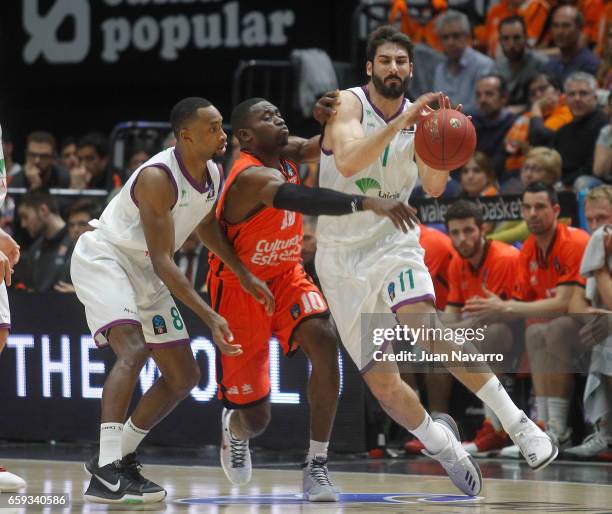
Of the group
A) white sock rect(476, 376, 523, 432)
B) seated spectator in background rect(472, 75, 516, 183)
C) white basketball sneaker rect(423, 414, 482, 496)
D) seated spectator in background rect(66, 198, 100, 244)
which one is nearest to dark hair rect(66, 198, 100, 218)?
seated spectator in background rect(66, 198, 100, 244)

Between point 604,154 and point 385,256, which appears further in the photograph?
point 604,154

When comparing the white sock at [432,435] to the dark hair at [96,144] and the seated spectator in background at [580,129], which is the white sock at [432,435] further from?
the dark hair at [96,144]

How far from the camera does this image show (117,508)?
5660 mm

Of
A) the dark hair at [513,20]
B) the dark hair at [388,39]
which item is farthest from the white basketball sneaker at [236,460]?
the dark hair at [513,20]

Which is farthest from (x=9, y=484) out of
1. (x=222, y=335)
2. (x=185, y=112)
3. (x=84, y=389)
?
(x=84, y=389)

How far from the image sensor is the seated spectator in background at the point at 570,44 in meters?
10.6

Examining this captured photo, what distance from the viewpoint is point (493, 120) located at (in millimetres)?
10305

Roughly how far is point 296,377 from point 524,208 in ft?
6.05

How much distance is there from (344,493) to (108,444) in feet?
4.08

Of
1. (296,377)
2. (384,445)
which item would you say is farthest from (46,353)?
(384,445)

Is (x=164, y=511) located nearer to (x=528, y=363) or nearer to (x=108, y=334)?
(x=108, y=334)

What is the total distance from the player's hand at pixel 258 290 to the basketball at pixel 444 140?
37.8 inches

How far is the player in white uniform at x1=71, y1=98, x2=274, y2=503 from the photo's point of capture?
19.1ft

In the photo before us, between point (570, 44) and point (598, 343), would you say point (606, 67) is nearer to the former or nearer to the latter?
point (570, 44)
